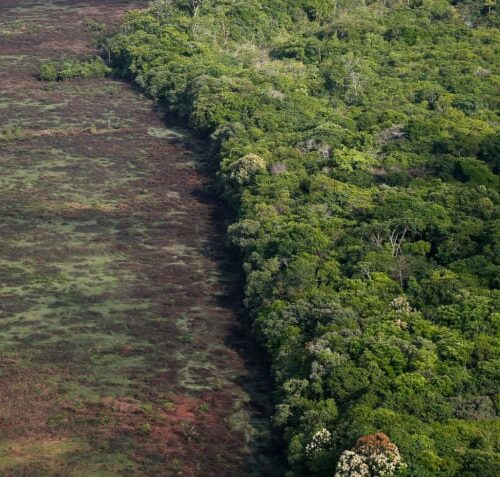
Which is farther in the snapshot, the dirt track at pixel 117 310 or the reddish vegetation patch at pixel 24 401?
the reddish vegetation patch at pixel 24 401

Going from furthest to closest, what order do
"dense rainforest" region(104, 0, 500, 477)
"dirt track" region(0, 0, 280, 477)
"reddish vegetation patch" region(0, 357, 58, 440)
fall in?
"reddish vegetation patch" region(0, 357, 58, 440)
"dirt track" region(0, 0, 280, 477)
"dense rainforest" region(104, 0, 500, 477)

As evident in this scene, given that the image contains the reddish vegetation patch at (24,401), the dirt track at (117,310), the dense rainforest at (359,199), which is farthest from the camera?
the reddish vegetation patch at (24,401)

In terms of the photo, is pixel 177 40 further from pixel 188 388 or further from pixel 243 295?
pixel 188 388

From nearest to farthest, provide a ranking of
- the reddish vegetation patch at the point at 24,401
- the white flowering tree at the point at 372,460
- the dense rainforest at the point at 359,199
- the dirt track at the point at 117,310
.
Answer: the white flowering tree at the point at 372,460 → the dense rainforest at the point at 359,199 → the dirt track at the point at 117,310 → the reddish vegetation patch at the point at 24,401

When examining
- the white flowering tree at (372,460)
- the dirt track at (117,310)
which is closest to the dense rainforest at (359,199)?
the white flowering tree at (372,460)

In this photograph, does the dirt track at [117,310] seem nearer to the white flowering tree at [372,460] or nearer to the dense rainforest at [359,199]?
the dense rainforest at [359,199]

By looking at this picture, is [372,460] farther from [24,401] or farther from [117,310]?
[117,310]

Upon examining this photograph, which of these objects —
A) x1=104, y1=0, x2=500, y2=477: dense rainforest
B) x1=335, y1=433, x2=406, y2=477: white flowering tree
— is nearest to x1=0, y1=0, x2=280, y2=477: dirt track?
x1=104, y1=0, x2=500, y2=477: dense rainforest

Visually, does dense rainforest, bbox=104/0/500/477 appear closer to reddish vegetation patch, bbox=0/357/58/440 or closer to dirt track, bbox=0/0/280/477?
dirt track, bbox=0/0/280/477
